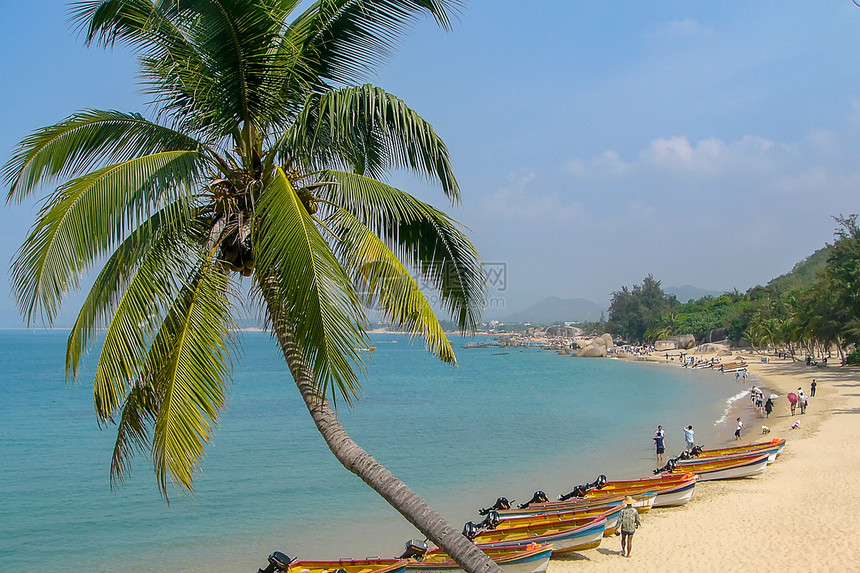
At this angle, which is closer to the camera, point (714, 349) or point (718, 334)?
point (714, 349)

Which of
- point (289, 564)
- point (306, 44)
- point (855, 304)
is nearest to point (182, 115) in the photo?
point (306, 44)

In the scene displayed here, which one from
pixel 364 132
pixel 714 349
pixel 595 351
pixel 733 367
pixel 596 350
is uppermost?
pixel 364 132

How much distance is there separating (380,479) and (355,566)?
23.3 ft

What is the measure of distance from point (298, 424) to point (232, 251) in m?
33.3

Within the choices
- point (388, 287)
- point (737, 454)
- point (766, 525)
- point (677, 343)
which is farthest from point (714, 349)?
point (388, 287)

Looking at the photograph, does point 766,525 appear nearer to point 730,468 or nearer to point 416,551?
point 730,468

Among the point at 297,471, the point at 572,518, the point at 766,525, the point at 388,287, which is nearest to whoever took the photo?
the point at 388,287

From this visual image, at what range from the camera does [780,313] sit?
6562 cm

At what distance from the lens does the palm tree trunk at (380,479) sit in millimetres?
3801

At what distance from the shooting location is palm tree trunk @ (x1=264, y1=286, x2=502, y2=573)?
3.80m

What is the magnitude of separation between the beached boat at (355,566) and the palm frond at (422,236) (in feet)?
20.7

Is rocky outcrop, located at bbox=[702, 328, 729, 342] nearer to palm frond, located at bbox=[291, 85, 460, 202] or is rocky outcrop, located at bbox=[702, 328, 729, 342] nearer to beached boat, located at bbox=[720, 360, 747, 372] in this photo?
beached boat, located at bbox=[720, 360, 747, 372]

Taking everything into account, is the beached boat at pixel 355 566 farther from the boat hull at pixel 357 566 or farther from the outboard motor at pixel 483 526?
the outboard motor at pixel 483 526

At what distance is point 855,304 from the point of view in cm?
4206
